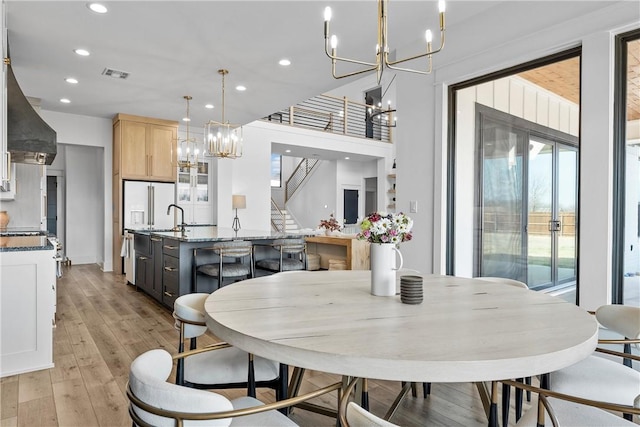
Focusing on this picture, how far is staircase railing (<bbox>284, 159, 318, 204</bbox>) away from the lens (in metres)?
13.3

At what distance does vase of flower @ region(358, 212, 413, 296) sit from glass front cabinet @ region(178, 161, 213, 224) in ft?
23.1

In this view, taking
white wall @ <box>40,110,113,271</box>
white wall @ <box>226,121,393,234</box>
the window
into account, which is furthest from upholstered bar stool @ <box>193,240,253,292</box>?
white wall @ <box>226,121,393,234</box>

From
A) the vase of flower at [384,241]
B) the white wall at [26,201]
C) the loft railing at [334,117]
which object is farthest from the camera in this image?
the loft railing at [334,117]

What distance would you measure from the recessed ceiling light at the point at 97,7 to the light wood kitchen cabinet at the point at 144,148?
3900mm

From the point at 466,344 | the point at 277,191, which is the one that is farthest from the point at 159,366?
the point at 277,191

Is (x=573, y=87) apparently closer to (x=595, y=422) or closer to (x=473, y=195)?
(x=473, y=195)

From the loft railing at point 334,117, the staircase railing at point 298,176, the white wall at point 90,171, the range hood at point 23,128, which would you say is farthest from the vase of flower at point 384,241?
the staircase railing at point 298,176

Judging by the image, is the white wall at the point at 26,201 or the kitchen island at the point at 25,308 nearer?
the kitchen island at the point at 25,308

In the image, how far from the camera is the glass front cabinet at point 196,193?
8336mm

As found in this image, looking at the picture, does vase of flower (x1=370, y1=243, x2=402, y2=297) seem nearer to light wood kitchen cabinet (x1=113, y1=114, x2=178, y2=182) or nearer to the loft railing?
light wood kitchen cabinet (x1=113, y1=114, x2=178, y2=182)

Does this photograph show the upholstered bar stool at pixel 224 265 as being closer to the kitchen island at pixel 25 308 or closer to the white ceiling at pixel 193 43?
the kitchen island at pixel 25 308

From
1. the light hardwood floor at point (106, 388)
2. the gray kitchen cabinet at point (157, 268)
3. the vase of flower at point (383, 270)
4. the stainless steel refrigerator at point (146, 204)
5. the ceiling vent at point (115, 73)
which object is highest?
the ceiling vent at point (115, 73)

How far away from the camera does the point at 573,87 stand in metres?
2.96

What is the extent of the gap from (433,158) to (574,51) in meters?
1.42
